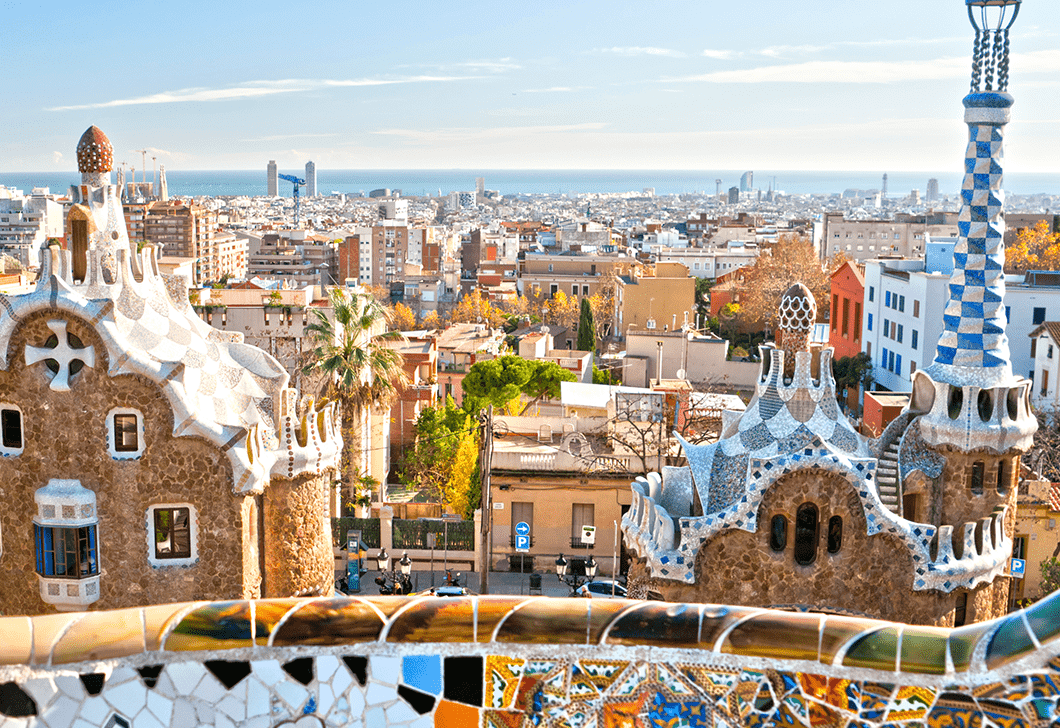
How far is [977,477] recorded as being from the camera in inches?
604

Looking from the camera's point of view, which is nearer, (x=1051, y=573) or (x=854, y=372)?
(x=1051, y=573)

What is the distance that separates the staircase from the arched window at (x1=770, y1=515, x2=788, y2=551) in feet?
5.69

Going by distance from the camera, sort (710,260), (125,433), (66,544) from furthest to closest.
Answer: (710,260), (125,433), (66,544)

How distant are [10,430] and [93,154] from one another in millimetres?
4297

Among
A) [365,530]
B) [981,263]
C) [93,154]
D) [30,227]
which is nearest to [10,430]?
[93,154]

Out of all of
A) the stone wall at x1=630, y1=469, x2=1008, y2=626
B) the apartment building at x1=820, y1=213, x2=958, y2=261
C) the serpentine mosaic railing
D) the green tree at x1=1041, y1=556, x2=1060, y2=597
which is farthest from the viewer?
the apartment building at x1=820, y1=213, x2=958, y2=261

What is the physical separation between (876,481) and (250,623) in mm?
11540

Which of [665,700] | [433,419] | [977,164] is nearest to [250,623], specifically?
[665,700]

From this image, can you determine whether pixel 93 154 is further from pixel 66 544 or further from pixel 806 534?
pixel 806 534

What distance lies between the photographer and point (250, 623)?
513 cm

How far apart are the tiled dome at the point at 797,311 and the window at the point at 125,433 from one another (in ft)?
28.7

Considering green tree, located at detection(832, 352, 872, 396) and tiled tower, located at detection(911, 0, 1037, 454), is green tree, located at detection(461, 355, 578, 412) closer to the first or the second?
green tree, located at detection(832, 352, 872, 396)

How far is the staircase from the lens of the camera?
15.0 metres

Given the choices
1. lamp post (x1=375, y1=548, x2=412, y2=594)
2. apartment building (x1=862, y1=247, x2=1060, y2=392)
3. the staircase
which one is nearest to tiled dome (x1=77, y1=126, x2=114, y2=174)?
lamp post (x1=375, y1=548, x2=412, y2=594)
